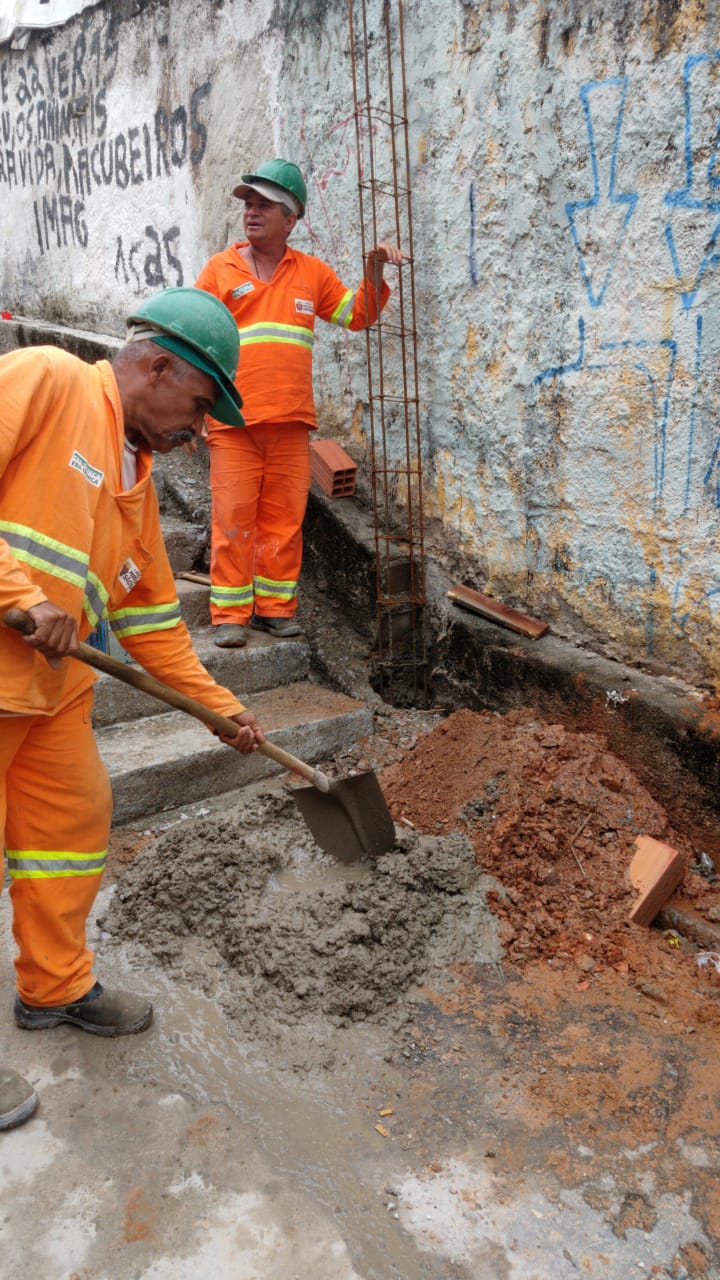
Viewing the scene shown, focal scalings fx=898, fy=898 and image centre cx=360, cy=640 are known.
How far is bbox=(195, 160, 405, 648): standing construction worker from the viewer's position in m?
4.20

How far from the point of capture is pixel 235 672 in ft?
14.2

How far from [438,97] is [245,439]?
1.76 m

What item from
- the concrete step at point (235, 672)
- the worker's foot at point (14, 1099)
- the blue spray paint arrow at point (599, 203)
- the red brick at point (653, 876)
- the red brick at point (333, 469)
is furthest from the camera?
the red brick at point (333, 469)

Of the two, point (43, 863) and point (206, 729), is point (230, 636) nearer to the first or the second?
point (206, 729)

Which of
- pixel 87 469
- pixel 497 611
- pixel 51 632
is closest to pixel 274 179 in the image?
pixel 497 611

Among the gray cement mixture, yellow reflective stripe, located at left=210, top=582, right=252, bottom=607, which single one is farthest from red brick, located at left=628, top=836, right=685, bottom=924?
yellow reflective stripe, located at left=210, top=582, right=252, bottom=607

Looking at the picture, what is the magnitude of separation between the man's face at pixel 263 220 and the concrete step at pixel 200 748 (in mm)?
2153

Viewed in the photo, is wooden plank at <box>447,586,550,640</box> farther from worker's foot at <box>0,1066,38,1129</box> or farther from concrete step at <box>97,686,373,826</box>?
worker's foot at <box>0,1066,38,1129</box>

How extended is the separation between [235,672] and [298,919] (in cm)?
169

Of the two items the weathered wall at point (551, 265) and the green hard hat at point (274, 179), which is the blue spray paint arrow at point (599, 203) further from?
the green hard hat at point (274, 179)

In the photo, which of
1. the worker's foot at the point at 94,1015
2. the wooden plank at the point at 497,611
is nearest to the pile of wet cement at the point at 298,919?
the worker's foot at the point at 94,1015

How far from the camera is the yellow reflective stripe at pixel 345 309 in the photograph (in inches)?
171

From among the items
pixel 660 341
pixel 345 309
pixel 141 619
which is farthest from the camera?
pixel 345 309

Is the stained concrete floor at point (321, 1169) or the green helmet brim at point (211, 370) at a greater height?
the green helmet brim at point (211, 370)
